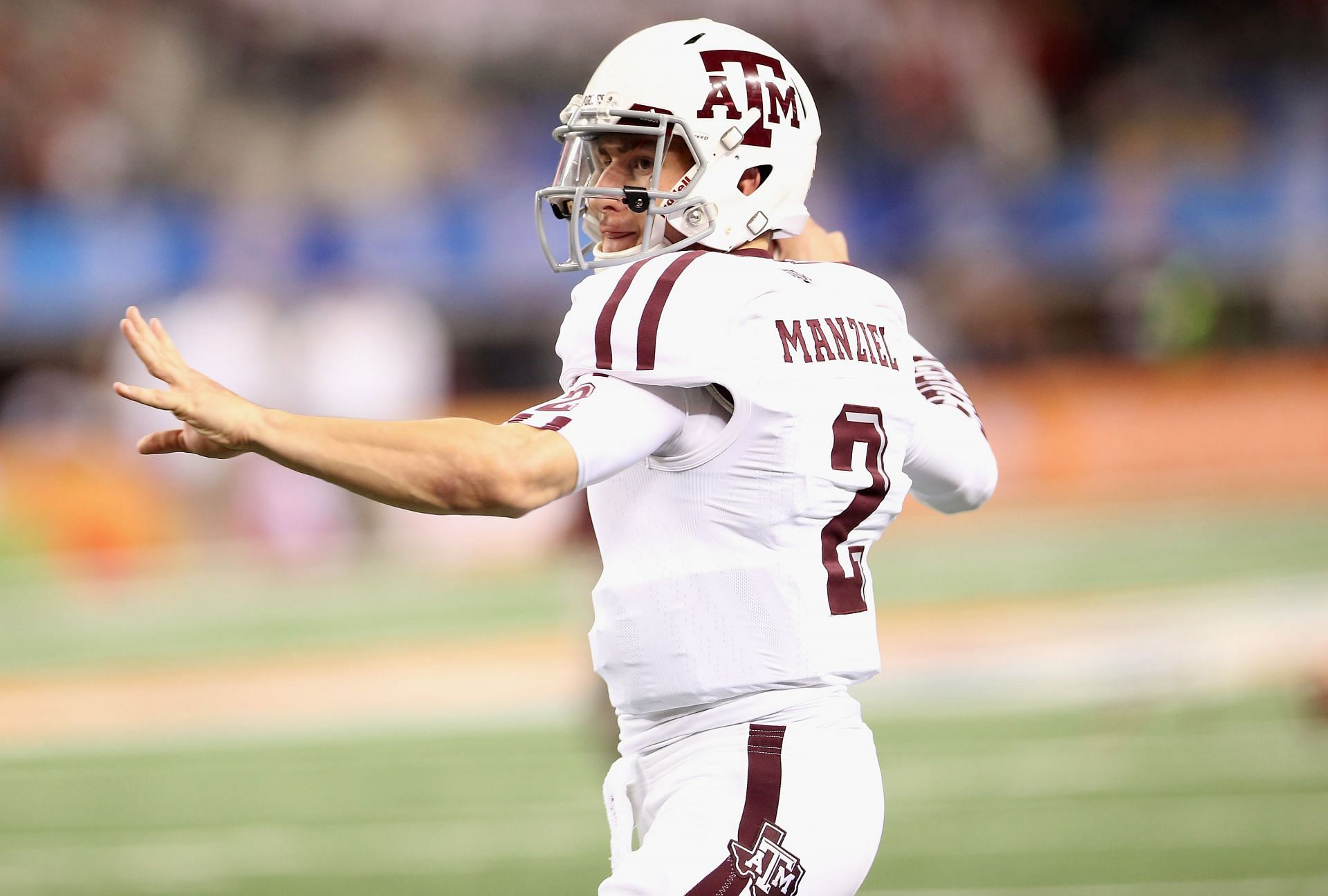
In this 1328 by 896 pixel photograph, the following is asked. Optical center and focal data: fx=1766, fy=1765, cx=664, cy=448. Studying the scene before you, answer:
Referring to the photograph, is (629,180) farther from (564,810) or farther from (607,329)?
(564,810)

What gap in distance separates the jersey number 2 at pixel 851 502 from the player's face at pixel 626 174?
43 centimetres

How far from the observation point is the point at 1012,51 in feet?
60.0

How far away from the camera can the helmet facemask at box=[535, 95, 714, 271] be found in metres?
2.50

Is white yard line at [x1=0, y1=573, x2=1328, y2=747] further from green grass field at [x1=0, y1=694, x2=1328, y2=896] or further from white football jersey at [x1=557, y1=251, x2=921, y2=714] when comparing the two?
white football jersey at [x1=557, y1=251, x2=921, y2=714]

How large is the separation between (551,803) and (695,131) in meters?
4.78

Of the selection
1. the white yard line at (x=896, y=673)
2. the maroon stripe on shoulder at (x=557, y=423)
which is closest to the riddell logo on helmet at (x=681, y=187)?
the maroon stripe on shoulder at (x=557, y=423)

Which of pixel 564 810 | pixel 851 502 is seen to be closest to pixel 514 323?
pixel 564 810

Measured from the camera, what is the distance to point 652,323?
217 cm

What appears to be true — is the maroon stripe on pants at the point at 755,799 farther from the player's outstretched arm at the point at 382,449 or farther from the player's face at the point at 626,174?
the player's face at the point at 626,174

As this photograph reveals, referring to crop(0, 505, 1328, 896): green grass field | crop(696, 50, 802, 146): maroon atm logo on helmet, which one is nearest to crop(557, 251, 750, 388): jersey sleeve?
crop(696, 50, 802, 146): maroon atm logo on helmet

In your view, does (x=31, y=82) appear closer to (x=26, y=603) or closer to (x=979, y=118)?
(x=26, y=603)

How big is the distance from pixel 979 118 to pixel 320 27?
6.61 meters

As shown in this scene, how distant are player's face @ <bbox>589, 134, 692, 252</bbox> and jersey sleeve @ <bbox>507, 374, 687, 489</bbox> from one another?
1.44ft

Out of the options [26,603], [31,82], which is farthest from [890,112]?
[26,603]
